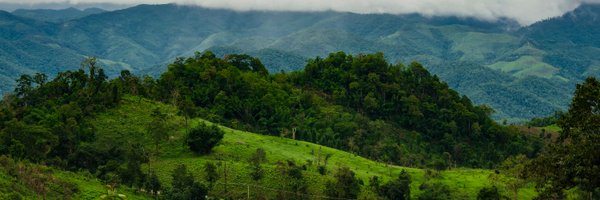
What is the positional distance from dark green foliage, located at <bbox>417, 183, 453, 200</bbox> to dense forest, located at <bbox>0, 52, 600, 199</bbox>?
0.70m

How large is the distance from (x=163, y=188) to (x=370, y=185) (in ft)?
64.1

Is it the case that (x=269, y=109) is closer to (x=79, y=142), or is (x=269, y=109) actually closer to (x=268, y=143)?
(x=268, y=143)

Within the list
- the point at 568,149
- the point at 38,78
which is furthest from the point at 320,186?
the point at 38,78

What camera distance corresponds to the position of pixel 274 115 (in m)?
90.6

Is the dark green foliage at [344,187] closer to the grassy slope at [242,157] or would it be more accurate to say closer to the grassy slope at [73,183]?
the grassy slope at [242,157]

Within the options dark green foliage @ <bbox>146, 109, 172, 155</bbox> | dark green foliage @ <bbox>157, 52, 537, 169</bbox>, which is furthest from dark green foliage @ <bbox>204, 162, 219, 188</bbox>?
dark green foliage @ <bbox>157, 52, 537, 169</bbox>

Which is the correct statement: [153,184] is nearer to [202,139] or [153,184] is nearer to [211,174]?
[211,174]

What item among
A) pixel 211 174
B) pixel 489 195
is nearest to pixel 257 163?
pixel 211 174

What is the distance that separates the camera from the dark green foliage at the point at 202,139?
64.3 metres

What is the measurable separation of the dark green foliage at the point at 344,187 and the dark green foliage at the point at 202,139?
48.3 ft

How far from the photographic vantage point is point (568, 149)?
1214 inches

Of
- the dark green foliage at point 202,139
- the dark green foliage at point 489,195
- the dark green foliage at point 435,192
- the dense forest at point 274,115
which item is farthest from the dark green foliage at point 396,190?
the dark green foliage at point 202,139

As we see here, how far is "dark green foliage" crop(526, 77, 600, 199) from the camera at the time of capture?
2911cm

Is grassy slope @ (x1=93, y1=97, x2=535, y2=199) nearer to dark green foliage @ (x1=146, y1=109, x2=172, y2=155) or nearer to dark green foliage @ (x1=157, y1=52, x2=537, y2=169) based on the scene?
dark green foliage @ (x1=146, y1=109, x2=172, y2=155)
